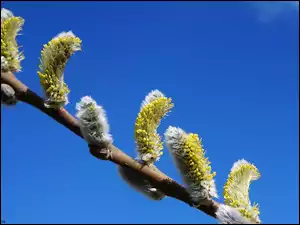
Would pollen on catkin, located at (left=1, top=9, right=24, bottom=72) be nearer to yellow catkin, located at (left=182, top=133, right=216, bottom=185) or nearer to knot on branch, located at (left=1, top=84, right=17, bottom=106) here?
knot on branch, located at (left=1, top=84, right=17, bottom=106)

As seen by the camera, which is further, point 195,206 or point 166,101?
point 166,101

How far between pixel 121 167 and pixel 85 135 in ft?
0.53

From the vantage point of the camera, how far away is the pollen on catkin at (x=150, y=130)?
1.67 meters

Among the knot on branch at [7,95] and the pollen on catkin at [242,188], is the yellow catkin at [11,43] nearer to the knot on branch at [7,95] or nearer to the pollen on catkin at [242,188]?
the knot on branch at [7,95]

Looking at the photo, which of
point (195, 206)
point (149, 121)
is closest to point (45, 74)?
point (149, 121)

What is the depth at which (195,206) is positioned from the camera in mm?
1626

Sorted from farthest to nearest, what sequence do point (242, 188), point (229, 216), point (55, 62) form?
point (242, 188)
point (55, 62)
point (229, 216)

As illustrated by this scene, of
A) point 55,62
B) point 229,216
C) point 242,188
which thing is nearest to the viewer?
point 229,216

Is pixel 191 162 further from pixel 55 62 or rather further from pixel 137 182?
pixel 55 62

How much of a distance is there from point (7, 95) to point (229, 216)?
746mm

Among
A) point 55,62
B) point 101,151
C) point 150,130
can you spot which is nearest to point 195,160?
point 150,130

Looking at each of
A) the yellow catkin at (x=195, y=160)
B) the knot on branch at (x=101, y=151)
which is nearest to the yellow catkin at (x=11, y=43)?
the knot on branch at (x=101, y=151)

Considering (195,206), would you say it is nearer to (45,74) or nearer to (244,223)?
(244,223)

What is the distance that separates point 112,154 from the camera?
1.62 meters
